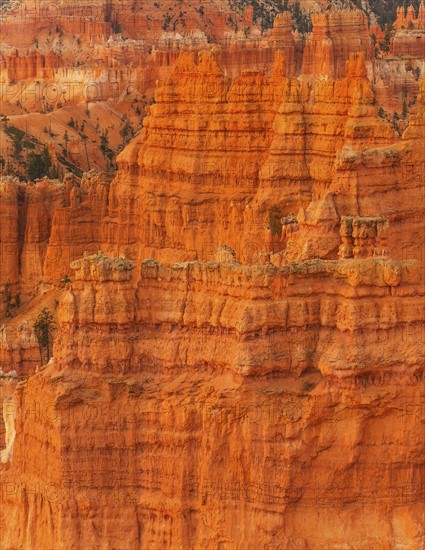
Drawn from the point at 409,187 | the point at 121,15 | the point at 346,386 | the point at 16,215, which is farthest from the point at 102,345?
the point at 121,15

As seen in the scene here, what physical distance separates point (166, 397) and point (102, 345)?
5.00 feet

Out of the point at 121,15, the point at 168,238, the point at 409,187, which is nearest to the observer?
the point at 409,187

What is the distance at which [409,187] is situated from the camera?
48188 mm

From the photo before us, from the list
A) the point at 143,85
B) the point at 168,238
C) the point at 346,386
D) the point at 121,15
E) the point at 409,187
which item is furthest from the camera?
the point at 121,15

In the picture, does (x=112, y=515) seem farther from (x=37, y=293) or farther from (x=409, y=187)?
(x=37, y=293)

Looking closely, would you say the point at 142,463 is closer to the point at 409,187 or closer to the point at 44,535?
the point at 44,535

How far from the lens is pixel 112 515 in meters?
40.3

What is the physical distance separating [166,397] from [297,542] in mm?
3443

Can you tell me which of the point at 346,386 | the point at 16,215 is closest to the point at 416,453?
the point at 346,386

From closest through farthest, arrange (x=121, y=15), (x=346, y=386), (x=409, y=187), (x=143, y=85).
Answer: (x=346, y=386), (x=409, y=187), (x=143, y=85), (x=121, y=15)

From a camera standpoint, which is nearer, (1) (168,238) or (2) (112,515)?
(2) (112,515)

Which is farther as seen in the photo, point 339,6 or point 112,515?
point 339,6

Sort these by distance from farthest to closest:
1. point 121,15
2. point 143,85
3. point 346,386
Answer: point 121,15
point 143,85
point 346,386

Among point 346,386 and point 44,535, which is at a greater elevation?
point 346,386
